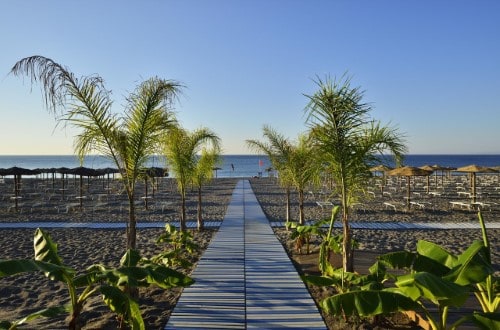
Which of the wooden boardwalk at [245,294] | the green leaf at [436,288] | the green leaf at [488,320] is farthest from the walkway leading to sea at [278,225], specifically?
the green leaf at [436,288]

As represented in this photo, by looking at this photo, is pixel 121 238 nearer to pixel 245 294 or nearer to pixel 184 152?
pixel 184 152

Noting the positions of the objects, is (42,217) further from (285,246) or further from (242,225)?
(285,246)

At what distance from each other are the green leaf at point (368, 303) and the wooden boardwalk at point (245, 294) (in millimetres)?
1586

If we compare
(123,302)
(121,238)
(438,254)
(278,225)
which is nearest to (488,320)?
A: (438,254)

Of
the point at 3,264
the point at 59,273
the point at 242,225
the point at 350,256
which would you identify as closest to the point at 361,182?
the point at 350,256

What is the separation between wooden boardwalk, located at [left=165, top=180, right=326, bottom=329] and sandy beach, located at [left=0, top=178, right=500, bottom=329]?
1.23 feet

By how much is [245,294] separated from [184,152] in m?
5.83

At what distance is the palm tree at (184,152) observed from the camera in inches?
409

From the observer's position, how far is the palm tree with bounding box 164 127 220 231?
34.1ft

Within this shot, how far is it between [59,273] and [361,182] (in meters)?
4.75

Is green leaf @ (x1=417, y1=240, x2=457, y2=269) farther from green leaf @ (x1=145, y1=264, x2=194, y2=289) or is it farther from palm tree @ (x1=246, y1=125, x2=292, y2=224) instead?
palm tree @ (x1=246, y1=125, x2=292, y2=224)

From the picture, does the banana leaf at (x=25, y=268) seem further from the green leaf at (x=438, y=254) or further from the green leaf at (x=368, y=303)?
the green leaf at (x=438, y=254)

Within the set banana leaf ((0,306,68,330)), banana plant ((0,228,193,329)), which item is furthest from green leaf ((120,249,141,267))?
banana leaf ((0,306,68,330))

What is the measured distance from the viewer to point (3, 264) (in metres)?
3.45
